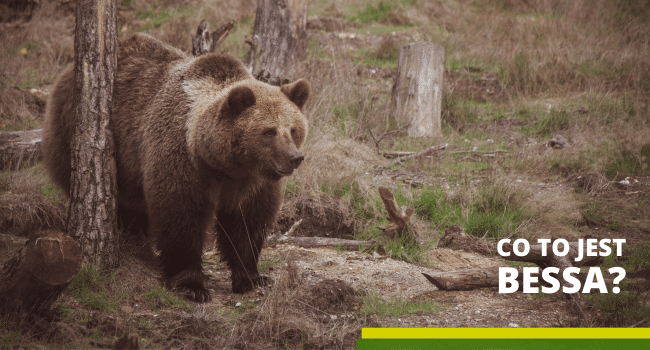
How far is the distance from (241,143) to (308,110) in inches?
147

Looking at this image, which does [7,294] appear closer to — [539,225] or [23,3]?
[539,225]

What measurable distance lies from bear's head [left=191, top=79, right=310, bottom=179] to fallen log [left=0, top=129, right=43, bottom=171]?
3.20 m

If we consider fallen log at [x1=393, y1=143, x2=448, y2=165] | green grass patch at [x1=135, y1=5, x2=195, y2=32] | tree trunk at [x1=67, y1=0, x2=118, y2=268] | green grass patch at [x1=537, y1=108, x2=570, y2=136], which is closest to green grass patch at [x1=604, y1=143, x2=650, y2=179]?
green grass patch at [x1=537, y1=108, x2=570, y2=136]

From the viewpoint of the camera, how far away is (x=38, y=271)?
2781 millimetres

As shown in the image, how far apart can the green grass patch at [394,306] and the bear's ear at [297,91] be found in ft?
4.70

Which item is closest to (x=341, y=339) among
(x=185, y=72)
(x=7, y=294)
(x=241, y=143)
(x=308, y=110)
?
(x=241, y=143)

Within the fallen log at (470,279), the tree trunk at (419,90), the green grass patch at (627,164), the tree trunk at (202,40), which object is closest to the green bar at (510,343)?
the fallen log at (470,279)

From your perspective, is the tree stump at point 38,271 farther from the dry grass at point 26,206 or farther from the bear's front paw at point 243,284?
the dry grass at point 26,206

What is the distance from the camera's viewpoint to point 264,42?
7.73m

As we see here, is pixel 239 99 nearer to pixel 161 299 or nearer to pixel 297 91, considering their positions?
pixel 297 91

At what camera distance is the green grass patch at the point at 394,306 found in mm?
3400

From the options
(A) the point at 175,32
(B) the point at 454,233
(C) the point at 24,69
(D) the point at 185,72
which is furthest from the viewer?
(A) the point at 175,32

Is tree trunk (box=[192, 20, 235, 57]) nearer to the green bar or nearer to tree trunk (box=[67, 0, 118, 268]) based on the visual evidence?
tree trunk (box=[67, 0, 118, 268])

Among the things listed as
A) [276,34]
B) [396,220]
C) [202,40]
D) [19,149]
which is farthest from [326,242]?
[276,34]
